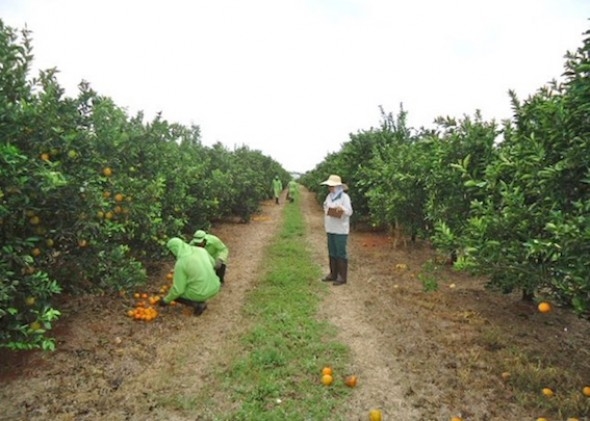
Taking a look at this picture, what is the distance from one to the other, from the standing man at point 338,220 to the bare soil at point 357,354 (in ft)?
1.86

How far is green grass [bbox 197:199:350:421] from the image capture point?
14.2ft

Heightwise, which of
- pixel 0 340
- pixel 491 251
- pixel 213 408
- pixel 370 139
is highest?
pixel 370 139

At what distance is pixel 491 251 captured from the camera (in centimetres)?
449

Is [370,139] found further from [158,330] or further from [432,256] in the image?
[158,330]

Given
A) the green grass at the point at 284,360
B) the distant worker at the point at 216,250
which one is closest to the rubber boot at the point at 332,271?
the green grass at the point at 284,360

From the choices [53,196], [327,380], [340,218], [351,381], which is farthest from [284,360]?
[340,218]

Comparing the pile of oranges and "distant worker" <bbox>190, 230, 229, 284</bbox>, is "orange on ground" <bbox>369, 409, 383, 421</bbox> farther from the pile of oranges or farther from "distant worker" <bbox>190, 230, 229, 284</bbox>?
"distant worker" <bbox>190, 230, 229, 284</bbox>

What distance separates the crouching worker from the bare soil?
27 cm

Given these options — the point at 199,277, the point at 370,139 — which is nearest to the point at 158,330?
the point at 199,277

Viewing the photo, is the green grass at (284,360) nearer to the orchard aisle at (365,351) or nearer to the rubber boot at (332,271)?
the orchard aisle at (365,351)

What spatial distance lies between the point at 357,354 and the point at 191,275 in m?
2.85

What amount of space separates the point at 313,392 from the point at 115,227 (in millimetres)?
3061

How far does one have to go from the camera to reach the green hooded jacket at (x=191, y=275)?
262 inches

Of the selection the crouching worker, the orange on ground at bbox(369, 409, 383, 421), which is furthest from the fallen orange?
the crouching worker
